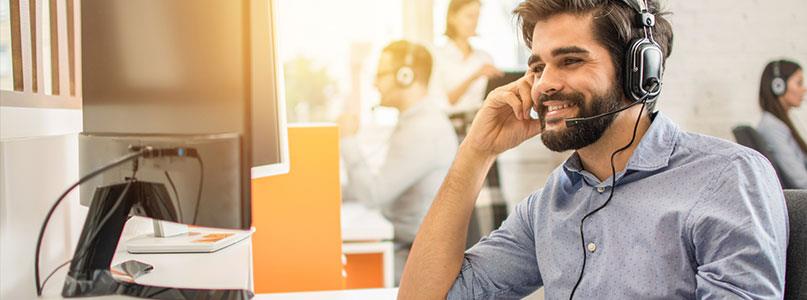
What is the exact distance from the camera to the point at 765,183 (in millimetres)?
977

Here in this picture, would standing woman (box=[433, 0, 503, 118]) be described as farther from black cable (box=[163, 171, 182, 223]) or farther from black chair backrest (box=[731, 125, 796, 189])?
black cable (box=[163, 171, 182, 223])

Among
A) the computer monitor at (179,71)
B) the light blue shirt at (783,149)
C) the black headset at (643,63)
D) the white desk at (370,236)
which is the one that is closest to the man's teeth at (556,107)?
the black headset at (643,63)

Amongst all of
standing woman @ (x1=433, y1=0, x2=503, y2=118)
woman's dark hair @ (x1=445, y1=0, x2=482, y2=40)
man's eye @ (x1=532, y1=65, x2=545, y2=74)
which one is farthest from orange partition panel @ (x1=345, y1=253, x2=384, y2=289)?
man's eye @ (x1=532, y1=65, x2=545, y2=74)

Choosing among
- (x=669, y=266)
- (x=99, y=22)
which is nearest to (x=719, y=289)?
(x=669, y=266)

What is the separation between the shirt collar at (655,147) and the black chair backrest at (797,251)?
187mm

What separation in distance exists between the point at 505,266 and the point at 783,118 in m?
2.77

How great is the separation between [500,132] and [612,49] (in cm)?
25

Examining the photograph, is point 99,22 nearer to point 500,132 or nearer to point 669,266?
point 500,132

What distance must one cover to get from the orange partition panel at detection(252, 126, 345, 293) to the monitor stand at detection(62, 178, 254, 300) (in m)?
0.97

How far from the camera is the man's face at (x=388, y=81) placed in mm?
2840

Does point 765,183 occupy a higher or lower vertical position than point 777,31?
lower

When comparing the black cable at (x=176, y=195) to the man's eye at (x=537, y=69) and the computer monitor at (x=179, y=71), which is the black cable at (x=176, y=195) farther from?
the man's eye at (x=537, y=69)

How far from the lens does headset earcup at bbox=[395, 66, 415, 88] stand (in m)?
2.81

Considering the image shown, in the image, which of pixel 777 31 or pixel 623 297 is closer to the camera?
pixel 623 297
